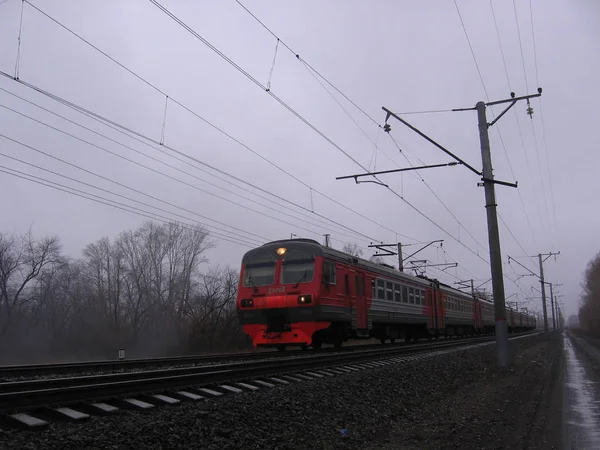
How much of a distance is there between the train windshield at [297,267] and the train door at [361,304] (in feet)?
9.19

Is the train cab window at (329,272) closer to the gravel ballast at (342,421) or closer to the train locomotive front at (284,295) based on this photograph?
the train locomotive front at (284,295)

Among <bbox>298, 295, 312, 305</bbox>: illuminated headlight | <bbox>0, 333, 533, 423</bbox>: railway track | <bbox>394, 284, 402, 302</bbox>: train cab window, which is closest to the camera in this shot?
<bbox>0, 333, 533, 423</bbox>: railway track

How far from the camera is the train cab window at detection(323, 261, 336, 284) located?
1548 centimetres

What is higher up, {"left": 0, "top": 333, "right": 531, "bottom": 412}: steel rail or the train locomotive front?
the train locomotive front

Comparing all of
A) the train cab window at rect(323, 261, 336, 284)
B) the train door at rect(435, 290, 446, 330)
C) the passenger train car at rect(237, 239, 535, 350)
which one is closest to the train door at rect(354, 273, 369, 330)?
the passenger train car at rect(237, 239, 535, 350)

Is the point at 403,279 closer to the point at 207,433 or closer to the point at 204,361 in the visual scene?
the point at 204,361

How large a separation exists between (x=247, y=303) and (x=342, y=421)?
924 cm

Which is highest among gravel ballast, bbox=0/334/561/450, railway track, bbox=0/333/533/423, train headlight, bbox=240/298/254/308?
train headlight, bbox=240/298/254/308

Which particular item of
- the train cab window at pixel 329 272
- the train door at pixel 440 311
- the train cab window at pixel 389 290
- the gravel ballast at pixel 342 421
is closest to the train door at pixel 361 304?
the train cab window at pixel 329 272

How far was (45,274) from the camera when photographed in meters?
39.1

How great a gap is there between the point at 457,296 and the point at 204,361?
2429 cm

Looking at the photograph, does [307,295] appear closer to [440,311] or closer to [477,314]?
[440,311]

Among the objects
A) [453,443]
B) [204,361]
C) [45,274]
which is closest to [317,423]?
[453,443]

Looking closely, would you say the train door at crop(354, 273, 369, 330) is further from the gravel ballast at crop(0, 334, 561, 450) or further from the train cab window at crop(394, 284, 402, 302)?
the gravel ballast at crop(0, 334, 561, 450)
